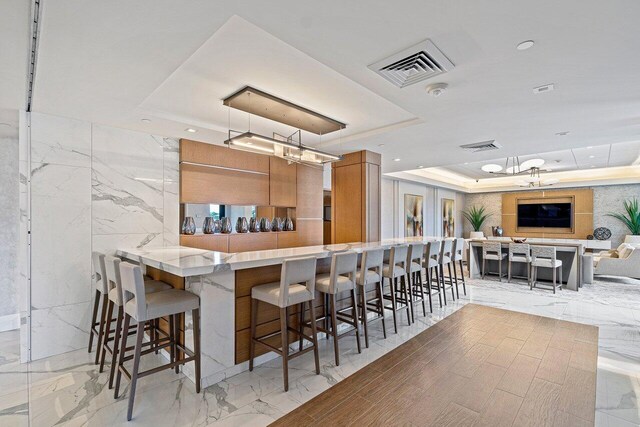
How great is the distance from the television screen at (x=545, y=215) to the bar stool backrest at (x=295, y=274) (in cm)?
1043

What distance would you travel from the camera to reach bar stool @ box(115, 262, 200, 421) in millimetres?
2170

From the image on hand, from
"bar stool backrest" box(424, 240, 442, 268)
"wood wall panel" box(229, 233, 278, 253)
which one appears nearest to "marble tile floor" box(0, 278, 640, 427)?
"bar stool backrest" box(424, 240, 442, 268)

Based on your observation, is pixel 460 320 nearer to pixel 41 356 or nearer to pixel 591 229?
pixel 41 356

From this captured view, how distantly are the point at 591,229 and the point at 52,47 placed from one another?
1228 cm

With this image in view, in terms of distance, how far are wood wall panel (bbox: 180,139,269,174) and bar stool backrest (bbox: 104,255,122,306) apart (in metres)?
1.78

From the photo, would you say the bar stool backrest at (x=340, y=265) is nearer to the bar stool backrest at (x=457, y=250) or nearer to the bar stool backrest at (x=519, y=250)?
the bar stool backrest at (x=457, y=250)

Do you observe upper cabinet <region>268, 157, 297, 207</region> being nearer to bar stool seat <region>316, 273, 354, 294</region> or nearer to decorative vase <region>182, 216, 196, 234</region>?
decorative vase <region>182, 216, 196, 234</region>

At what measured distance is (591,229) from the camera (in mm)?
9250

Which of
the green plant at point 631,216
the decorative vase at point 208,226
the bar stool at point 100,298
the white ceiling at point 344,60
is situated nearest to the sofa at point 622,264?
the green plant at point 631,216

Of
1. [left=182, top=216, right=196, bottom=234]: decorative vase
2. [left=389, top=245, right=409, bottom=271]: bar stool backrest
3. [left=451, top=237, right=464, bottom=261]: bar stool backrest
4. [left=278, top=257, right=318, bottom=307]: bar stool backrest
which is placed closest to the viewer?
[left=278, top=257, right=318, bottom=307]: bar stool backrest

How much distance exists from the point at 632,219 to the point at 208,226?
10.8 m

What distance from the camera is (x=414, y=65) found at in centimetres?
221

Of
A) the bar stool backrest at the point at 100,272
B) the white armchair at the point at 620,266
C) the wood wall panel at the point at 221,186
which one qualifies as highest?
the wood wall panel at the point at 221,186

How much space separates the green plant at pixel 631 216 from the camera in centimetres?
830
